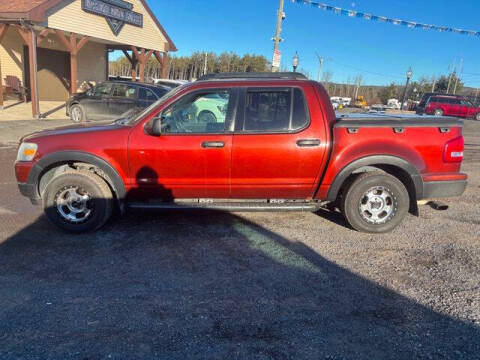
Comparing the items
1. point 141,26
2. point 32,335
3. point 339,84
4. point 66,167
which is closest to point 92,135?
point 66,167

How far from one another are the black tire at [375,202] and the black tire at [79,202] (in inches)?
113

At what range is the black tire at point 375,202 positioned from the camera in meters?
4.23

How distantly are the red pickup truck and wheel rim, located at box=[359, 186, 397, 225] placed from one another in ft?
0.09

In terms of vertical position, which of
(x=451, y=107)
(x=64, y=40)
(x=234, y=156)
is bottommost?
(x=234, y=156)

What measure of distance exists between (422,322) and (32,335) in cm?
285

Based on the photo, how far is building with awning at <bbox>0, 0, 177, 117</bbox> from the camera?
45.5ft

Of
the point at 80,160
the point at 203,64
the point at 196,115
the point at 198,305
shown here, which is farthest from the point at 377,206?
the point at 203,64

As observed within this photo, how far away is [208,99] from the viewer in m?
4.21

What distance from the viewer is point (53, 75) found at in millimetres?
20828

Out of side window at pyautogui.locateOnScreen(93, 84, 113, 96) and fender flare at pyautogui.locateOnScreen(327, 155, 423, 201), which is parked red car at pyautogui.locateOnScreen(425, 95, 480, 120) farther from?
fender flare at pyautogui.locateOnScreen(327, 155, 423, 201)

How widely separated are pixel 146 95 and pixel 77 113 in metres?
3.08

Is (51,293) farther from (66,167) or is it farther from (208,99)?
(208,99)

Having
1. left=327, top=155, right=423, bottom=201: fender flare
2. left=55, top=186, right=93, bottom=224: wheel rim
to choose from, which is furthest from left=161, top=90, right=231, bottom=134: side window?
left=327, top=155, right=423, bottom=201: fender flare

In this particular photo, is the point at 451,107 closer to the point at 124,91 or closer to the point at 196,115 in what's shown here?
the point at 124,91
